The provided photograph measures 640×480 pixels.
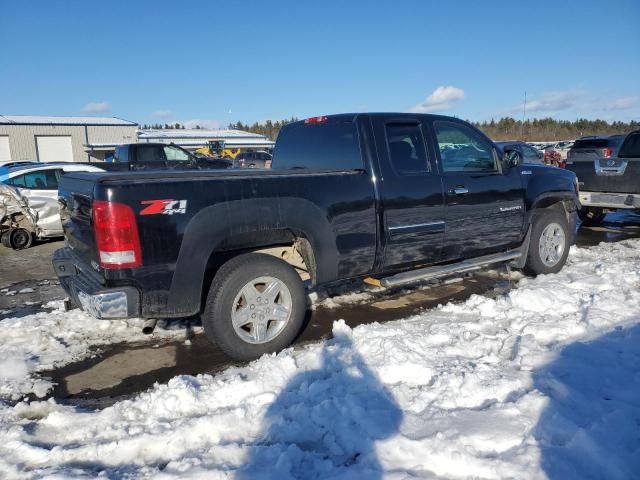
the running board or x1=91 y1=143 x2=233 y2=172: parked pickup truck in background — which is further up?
x1=91 y1=143 x2=233 y2=172: parked pickup truck in background

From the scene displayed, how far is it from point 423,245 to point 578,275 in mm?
2470

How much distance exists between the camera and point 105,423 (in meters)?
3.09

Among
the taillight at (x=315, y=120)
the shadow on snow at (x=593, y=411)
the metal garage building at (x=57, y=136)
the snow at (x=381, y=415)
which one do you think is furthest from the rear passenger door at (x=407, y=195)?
the metal garage building at (x=57, y=136)

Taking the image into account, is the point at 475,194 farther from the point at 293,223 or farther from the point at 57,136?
the point at 57,136

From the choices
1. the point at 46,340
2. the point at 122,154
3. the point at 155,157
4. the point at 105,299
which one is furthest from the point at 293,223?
the point at 122,154

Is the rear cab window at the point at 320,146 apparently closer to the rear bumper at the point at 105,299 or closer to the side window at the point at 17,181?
the rear bumper at the point at 105,299

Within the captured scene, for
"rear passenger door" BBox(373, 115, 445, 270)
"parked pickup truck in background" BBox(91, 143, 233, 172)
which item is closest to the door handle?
"rear passenger door" BBox(373, 115, 445, 270)

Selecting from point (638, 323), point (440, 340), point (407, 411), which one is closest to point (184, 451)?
point (407, 411)

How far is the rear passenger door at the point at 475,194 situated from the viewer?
508cm

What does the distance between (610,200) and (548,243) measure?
3803 mm

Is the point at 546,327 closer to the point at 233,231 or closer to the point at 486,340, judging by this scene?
the point at 486,340

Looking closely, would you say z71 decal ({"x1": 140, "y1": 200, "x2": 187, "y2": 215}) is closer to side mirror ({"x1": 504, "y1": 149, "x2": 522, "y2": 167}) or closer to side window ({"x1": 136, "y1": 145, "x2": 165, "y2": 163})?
side mirror ({"x1": 504, "y1": 149, "x2": 522, "y2": 167})

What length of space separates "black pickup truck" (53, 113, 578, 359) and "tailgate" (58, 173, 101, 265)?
0.02 m

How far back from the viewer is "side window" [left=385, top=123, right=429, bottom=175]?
15.6ft
